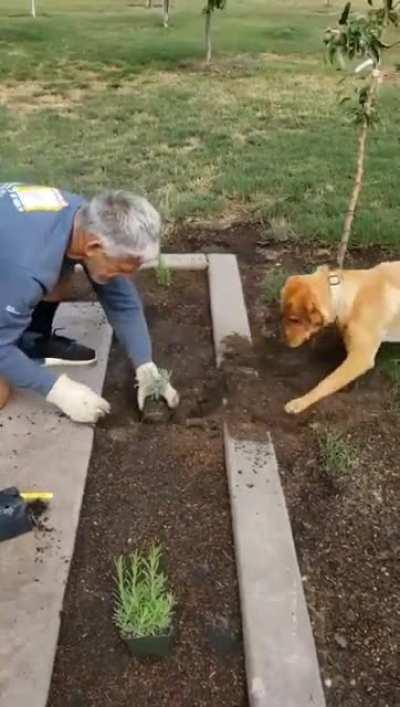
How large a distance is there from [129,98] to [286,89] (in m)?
1.84

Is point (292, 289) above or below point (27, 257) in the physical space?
below

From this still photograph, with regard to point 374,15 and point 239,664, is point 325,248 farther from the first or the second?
point 239,664

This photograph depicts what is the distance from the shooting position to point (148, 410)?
314cm

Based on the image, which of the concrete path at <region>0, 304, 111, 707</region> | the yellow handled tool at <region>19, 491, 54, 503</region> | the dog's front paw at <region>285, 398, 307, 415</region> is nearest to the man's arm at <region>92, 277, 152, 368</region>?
the concrete path at <region>0, 304, 111, 707</region>

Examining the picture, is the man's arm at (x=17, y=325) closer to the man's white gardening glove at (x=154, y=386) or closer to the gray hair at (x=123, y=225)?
the gray hair at (x=123, y=225)

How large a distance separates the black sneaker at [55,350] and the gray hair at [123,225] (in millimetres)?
909

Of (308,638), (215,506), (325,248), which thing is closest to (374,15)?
(325,248)

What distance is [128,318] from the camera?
3.23 m

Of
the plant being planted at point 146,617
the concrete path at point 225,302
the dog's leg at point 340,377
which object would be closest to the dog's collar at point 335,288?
the dog's leg at point 340,377

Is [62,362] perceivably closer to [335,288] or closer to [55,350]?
[55,350]

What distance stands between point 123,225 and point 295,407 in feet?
3.62

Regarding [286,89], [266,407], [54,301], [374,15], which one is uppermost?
[374,15]

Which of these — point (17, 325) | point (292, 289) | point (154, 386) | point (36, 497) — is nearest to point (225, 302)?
point (292, 289)

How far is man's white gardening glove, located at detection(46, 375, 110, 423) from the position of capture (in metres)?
2.85
